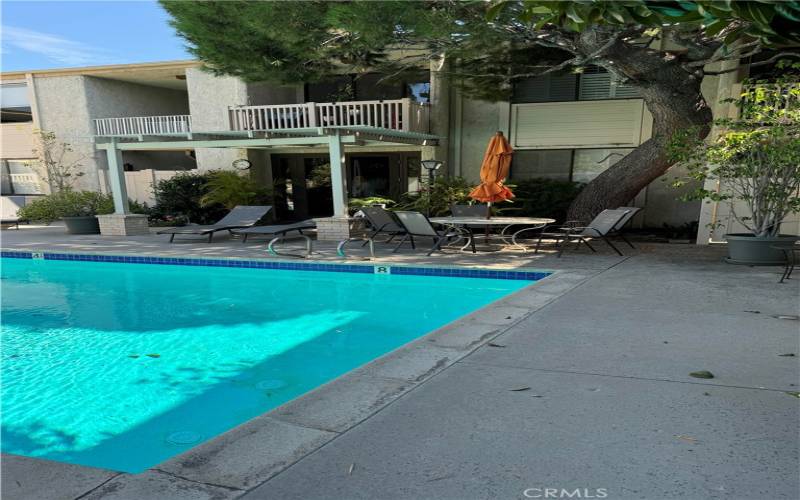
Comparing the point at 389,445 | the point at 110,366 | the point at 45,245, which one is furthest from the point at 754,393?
the point at 45,245

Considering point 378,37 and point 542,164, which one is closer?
point 378,37

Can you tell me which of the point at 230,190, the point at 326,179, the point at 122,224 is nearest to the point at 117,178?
the point at 122,224

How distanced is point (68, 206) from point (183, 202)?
2868mm

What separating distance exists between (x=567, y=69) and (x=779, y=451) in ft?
37.2

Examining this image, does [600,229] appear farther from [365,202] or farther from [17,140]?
[17,140]

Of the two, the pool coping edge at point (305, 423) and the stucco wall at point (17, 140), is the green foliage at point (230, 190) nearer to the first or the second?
the stucco wall at point (17, 140)

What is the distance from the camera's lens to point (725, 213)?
9656mm

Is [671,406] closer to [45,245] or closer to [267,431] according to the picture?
[267,431]

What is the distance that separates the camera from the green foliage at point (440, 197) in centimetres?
1148

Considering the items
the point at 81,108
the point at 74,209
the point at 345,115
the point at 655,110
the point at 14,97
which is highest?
the point at 14,97

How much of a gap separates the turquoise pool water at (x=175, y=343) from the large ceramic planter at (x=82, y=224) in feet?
13.4

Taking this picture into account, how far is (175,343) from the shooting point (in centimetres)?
529

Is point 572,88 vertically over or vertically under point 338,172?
over

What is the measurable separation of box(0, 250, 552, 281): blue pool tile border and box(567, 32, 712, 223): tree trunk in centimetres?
403
